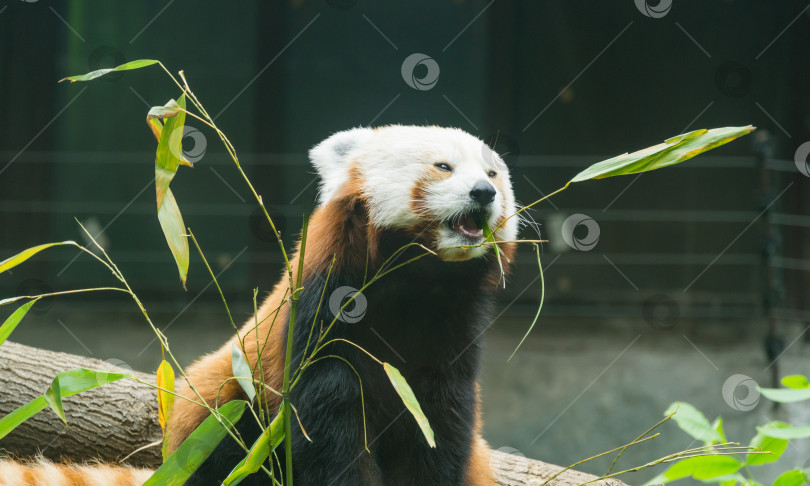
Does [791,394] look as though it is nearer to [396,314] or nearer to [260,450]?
[396,314]

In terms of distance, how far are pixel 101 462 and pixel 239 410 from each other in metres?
1.42

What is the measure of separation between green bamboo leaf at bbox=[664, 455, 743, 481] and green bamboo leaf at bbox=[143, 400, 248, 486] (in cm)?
159

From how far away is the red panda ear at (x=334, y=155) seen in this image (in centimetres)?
246

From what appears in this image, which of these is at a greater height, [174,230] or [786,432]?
[786,432]

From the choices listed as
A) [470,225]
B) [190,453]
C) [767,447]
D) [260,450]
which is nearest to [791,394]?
[767,447]

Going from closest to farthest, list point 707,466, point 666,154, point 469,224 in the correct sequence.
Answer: point 666,154 < point 469,224 < point 707,466

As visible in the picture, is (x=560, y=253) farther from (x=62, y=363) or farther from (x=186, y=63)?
(x=62, y=363)

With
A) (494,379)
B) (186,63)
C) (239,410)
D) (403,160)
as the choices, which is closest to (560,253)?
(494,379)

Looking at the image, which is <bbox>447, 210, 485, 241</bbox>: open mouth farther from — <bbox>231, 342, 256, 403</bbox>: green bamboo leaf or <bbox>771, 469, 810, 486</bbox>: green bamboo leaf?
<bbox>771, 469, 810, 486</bbox>: green bamboo leaf

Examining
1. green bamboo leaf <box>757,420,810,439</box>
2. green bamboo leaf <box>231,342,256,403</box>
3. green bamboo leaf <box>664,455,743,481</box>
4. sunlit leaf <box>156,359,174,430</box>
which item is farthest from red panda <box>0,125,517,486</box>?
green bamboo leaf <box>757,420,810,439</box>

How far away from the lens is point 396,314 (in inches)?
89.9

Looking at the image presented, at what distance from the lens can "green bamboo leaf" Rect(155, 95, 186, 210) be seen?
65.7 inches

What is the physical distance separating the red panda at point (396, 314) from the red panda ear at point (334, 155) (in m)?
0.01

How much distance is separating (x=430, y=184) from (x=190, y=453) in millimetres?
1004
